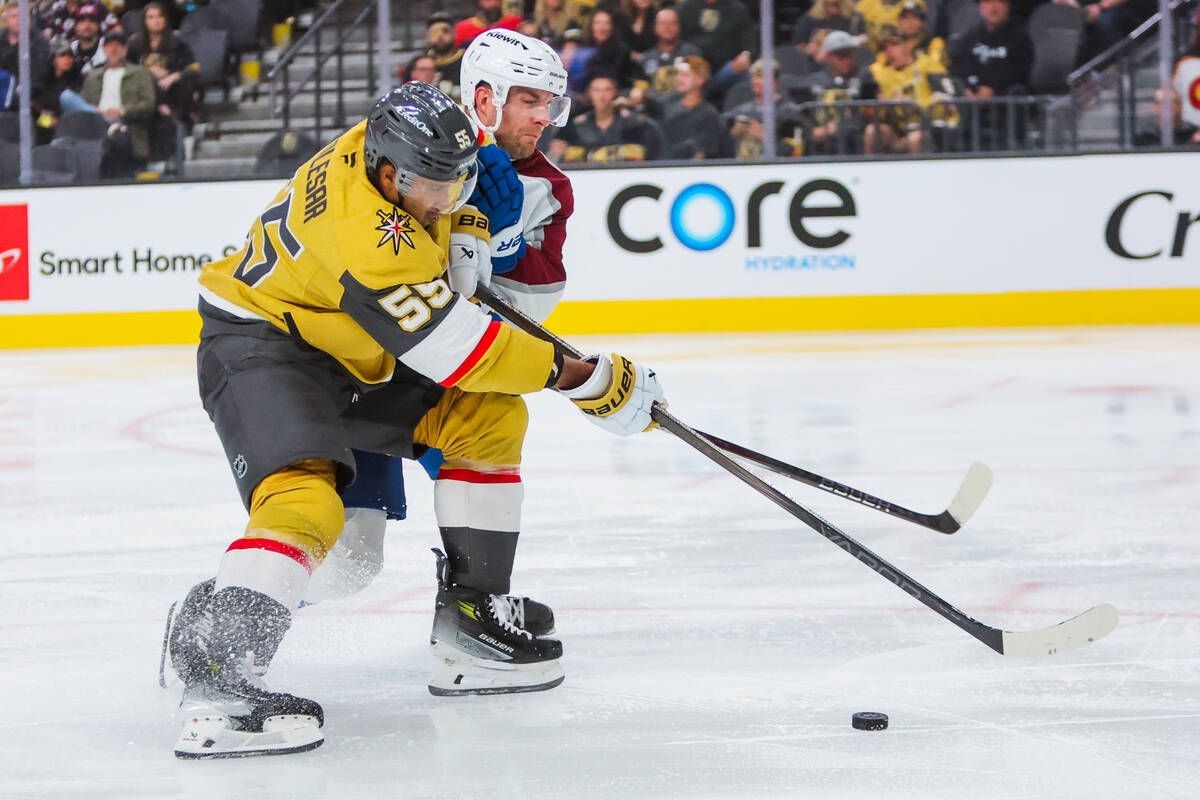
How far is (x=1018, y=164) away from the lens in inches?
337

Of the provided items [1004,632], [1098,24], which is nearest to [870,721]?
Result: [1004,632]

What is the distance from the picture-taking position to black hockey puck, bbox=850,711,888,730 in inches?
89.5

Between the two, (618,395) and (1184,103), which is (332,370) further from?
(1184,103)

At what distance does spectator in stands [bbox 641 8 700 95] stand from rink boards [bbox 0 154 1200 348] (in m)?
0.62

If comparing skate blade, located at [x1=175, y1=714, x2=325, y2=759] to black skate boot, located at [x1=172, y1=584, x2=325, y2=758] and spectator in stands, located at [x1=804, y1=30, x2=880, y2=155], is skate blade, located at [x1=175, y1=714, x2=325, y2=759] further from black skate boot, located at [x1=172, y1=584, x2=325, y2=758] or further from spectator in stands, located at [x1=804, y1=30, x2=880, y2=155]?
spectator in stands, located at [x1=804, y1=30, x2=880, y2=155]

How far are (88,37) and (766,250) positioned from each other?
415 centimetres

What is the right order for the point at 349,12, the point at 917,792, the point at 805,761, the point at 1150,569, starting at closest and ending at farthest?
the point at 917,792
the point at 805,761
the point at 1150,569
the point at 349,12

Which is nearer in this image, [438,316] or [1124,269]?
[438,316]

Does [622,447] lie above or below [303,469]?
below

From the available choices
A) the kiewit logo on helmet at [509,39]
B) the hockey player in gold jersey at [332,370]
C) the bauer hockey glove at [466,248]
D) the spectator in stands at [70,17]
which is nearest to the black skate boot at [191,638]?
the hockey player in gold jersey at [332,370]

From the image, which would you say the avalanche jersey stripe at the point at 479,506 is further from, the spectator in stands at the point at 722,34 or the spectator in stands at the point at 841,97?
the spectator in stands at the point at 722,34

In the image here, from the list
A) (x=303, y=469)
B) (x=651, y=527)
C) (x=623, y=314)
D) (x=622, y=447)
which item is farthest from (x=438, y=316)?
(x=623, y=314)

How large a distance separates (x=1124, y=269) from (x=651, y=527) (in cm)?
554

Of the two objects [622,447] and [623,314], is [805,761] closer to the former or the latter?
[622,447]
